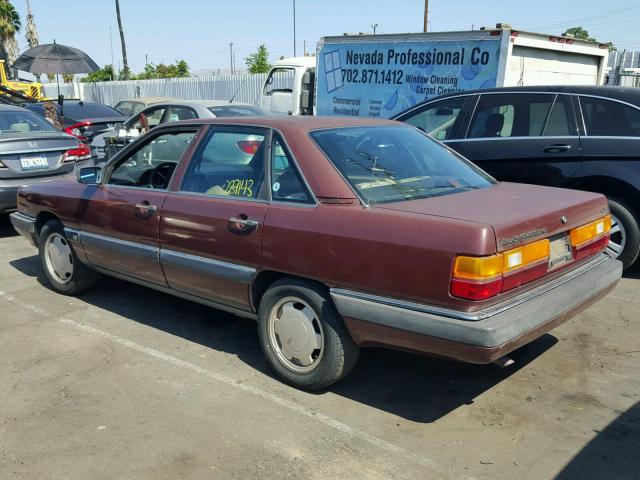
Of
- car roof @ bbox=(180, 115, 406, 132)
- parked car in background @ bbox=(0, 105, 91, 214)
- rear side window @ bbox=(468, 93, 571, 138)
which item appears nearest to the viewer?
car roof @ bbox=(180, 115, 406, 132)

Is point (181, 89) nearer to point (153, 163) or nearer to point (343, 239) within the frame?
point (153, 163)

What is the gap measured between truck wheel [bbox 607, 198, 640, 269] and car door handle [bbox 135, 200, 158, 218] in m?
4.03

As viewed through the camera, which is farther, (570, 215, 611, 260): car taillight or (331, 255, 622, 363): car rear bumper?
(570, 215, 611, 260): car taillight

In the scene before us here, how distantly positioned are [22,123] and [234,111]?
124 inches

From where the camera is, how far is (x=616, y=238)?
580 cm

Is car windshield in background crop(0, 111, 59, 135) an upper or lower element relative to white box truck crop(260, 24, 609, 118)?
lower

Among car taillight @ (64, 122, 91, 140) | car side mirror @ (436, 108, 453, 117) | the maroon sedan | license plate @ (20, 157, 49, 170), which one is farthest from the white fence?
the maroon sedan

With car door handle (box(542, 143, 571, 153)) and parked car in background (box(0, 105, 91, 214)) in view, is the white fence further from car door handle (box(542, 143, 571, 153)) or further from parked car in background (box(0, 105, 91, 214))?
car door handle (box(542, 143, 571, 153))

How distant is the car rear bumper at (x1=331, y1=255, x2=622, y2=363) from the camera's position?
3014 millimetres

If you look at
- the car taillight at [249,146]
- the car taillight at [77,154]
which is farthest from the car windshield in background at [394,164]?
the car taillight at [77,154]

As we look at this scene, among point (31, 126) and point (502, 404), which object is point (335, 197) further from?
point (31, 126)

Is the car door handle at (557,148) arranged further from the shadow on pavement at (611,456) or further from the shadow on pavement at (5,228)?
the shadow on pavement at (5,228)

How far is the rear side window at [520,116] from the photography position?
19.9 ft

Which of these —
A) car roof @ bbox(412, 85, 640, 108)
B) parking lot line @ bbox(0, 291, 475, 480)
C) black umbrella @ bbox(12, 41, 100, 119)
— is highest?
black umbrella @ bbox(12, 41, 100, 119)
